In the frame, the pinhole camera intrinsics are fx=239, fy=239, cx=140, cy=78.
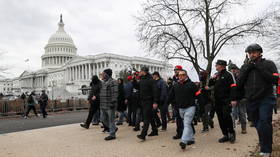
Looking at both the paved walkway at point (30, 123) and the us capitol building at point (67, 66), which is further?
the us capitol building at point (67, 66)

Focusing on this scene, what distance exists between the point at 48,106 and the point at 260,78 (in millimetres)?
21454

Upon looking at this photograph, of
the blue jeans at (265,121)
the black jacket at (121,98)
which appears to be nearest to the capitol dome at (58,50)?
the black jacket at (121,98)

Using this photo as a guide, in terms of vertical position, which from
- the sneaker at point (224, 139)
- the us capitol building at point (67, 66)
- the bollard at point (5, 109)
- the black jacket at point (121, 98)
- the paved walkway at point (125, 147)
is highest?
the us capitol building at point (67, 66)

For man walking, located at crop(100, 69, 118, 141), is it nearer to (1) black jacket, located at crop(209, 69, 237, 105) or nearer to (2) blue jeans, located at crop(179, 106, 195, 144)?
(2) blue jeans, located at crop(179, 106, 195, 144)

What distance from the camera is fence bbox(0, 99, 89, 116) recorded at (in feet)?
60.9

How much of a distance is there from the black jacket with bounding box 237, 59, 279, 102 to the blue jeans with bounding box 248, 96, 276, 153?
11 centimetres

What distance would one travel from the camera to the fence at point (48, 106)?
18562 millimetres

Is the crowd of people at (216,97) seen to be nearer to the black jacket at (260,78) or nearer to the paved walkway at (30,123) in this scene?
the black jacket at (260,78)

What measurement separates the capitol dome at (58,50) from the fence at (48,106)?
10804 centimetres

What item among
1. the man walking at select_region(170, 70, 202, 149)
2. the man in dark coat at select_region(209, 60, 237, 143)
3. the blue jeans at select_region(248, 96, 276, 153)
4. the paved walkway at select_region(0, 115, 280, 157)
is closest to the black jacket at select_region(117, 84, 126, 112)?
the paved walkway at select_region(0, 115, 280, 157)

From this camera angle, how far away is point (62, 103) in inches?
946

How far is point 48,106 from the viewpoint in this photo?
74.8 ft

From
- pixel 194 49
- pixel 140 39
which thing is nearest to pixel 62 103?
pixel 140 39

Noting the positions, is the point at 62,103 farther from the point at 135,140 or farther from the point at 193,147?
the point at 193,147
